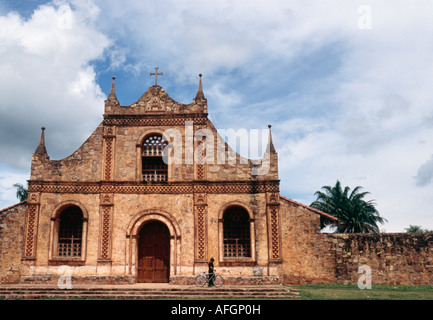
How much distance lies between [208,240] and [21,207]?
32.0 feet

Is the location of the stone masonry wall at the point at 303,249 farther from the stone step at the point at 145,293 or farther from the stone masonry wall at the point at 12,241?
the stone masonry wall at the point at 12,241

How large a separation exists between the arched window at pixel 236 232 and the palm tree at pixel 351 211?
63.9 feet

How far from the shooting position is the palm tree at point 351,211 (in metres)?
36.1

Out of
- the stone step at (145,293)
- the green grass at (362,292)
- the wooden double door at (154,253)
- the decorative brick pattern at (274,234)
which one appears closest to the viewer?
the green grass at (362,292)

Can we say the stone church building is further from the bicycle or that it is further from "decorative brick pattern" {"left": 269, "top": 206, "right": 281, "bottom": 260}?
the bicycle

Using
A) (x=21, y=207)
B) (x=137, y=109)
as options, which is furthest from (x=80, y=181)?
(x=137, y=109)

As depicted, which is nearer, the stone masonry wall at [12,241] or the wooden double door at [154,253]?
the stone masonry wall at [12,241]

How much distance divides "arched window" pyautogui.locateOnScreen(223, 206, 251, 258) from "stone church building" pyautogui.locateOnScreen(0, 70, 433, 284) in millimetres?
52

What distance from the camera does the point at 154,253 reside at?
19234 mm

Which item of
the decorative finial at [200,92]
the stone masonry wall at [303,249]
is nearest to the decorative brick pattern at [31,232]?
the decorative finial at [200,92]

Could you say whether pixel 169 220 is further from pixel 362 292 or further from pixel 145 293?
pixel 362 292

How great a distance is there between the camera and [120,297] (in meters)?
15.2
